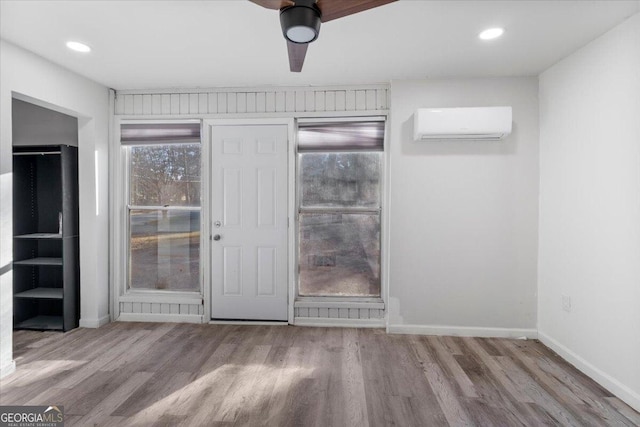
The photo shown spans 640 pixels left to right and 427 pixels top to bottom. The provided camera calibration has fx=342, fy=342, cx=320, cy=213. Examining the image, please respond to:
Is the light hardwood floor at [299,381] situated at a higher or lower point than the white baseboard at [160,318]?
lower

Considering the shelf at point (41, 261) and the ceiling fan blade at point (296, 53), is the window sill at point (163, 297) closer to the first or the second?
the shelf at point (41, 261)

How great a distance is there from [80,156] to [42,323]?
1.79 meters

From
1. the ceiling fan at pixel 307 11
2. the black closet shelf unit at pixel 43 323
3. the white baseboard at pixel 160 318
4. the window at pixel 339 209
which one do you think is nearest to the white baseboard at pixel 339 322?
the window at pixel 339 209

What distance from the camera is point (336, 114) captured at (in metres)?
3.61

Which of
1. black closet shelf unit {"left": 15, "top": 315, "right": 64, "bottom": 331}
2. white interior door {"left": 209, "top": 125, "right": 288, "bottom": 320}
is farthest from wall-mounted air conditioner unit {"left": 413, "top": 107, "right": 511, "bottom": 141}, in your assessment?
black closet shelf unit {"left": 15, "top": 315, "right": 64, "bottom": 331}

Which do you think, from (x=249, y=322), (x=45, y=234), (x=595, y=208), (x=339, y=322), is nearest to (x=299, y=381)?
(x=339, y=322)

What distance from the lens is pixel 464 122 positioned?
313 cm

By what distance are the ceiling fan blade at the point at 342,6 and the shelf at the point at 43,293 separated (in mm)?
3737

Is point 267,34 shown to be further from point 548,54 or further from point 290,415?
point 290,415

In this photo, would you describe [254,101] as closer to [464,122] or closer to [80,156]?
[80,156]

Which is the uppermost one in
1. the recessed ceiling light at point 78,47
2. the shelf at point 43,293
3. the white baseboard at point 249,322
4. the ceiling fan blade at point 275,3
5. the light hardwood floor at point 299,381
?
the recessed ceiling light at point 78,47

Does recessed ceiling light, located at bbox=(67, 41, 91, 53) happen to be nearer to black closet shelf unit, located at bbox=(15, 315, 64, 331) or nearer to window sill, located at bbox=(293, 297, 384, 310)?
black closet shelf unit, located at bbox=(15, 315, 64, 331)

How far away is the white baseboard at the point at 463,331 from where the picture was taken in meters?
3.35

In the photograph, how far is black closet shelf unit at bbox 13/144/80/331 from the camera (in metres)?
3.47
